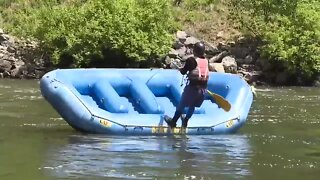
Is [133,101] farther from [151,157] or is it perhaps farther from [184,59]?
[184,59]

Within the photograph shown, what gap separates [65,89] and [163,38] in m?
14.8

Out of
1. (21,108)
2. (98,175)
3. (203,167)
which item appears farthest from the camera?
(21,108)

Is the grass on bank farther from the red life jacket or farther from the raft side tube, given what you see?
the red life jacket

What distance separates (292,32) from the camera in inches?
940

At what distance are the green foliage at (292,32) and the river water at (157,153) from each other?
12100 millimetres

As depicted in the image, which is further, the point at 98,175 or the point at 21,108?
the point at 21,108

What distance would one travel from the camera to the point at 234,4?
28.2 meters

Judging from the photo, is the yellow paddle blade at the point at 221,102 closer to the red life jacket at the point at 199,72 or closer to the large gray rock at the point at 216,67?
the red life jacket at the point at 199,72

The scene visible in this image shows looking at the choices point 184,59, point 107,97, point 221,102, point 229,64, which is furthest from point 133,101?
point 184,59

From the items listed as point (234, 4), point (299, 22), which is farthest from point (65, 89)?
point (234, 4)

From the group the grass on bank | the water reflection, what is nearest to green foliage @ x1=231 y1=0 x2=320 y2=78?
the grass on bank

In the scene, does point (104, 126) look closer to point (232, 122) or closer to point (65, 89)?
point (65, 89)

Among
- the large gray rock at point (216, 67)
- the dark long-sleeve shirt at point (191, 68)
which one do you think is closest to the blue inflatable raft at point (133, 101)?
the dark long-sleeve shirt at point (191, 68)

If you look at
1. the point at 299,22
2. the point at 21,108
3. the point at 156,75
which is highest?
the point at 299,22
